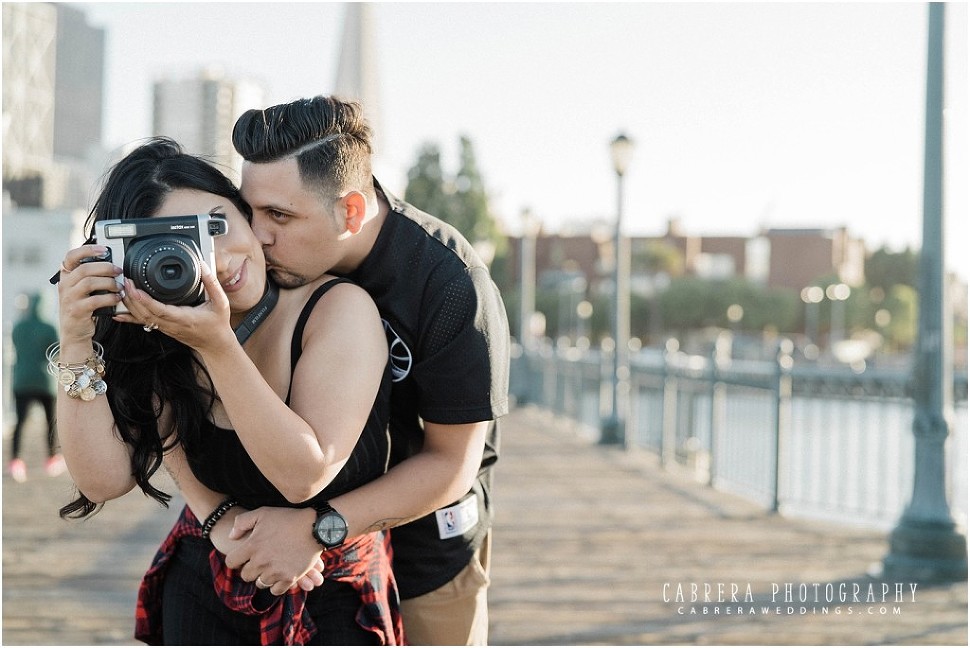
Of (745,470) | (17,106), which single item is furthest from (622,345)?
(17,106)

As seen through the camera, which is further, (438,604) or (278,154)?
(438,604)

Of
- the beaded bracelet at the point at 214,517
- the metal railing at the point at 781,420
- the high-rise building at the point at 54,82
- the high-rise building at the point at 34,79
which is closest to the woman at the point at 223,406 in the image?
the beaded bracelet at the point at 214,517

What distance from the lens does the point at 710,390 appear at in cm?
822

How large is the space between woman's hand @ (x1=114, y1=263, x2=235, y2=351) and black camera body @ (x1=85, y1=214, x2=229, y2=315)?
1cm

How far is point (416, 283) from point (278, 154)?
1.12ft

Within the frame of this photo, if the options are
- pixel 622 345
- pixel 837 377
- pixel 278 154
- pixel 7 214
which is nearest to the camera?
pixel 278 154

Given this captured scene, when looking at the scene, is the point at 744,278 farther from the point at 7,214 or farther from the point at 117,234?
the point at 117,234

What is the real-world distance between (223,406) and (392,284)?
1.25ft

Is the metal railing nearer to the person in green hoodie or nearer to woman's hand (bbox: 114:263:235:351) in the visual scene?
woman's hand (bbox: 114:263:235:351)

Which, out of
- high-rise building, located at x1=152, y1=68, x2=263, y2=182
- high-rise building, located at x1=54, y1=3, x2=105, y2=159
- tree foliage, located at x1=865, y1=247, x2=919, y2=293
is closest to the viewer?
high-rise building, located at x1=152, y1=68, x2=263, y2=182

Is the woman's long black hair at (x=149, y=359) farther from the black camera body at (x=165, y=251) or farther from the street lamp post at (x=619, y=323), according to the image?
the street lamp post at (x=619, y=323)

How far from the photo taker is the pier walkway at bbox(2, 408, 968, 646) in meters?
4.15

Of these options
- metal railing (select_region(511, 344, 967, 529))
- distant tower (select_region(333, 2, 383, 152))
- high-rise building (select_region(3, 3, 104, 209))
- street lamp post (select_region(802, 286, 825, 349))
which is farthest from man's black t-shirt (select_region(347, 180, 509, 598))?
high-rise building (select_region(3, 3, 104, 209))

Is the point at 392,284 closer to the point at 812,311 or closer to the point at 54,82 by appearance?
the point at 812,311
